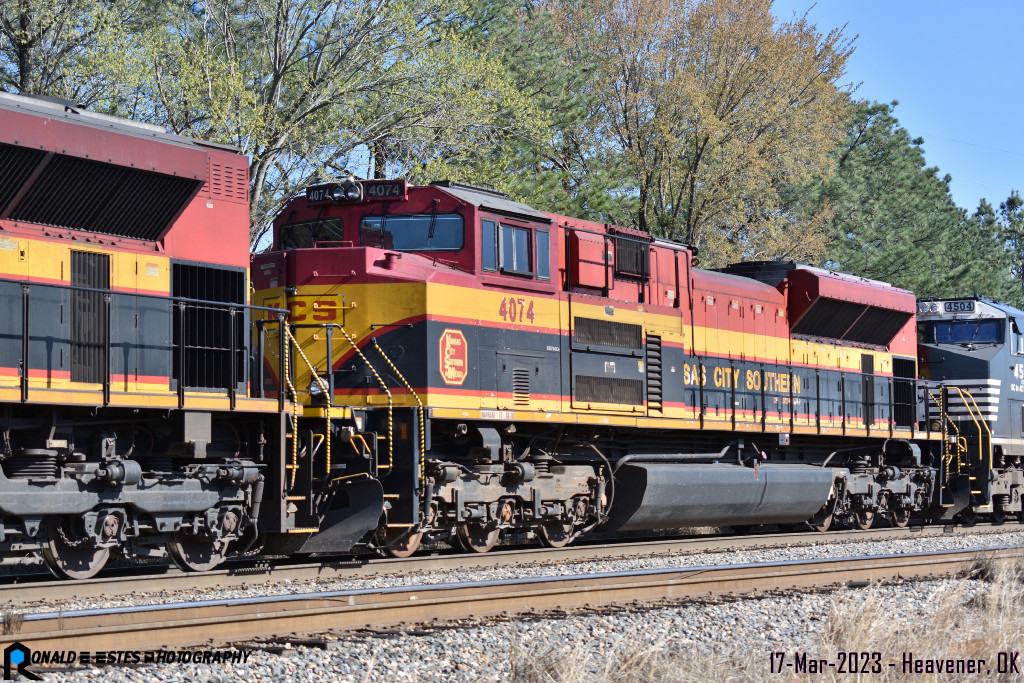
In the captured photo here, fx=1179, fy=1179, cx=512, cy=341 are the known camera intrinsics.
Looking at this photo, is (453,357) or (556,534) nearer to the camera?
(453,357)

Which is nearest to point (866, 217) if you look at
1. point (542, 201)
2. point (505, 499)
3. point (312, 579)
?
point (542, 201)

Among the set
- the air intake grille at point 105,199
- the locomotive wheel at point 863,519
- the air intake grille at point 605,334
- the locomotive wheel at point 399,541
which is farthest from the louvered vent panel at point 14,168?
the locomotive wheel at point 863,519

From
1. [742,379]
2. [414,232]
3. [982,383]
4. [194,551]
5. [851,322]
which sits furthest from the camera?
[982,383]

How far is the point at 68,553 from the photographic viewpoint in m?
9.80

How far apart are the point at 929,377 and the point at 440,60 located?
37.4 feet

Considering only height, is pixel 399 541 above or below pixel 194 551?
below

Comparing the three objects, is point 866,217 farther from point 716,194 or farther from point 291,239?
point 291,239

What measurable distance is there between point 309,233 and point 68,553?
4.89m

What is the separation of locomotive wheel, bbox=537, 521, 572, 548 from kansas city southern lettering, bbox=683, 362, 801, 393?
2860 millimetres

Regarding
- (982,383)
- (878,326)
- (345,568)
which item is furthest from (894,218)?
(345,568)

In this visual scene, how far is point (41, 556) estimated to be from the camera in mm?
9664

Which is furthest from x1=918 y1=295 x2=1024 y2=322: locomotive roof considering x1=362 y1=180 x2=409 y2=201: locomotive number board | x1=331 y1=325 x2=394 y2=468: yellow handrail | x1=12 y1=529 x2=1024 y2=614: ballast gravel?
x1=331 y1=325 x2=394 y2=468: yellow handrail

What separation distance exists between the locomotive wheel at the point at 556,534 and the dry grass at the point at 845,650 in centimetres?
536

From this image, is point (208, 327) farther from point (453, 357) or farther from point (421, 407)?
point (453, 357)
